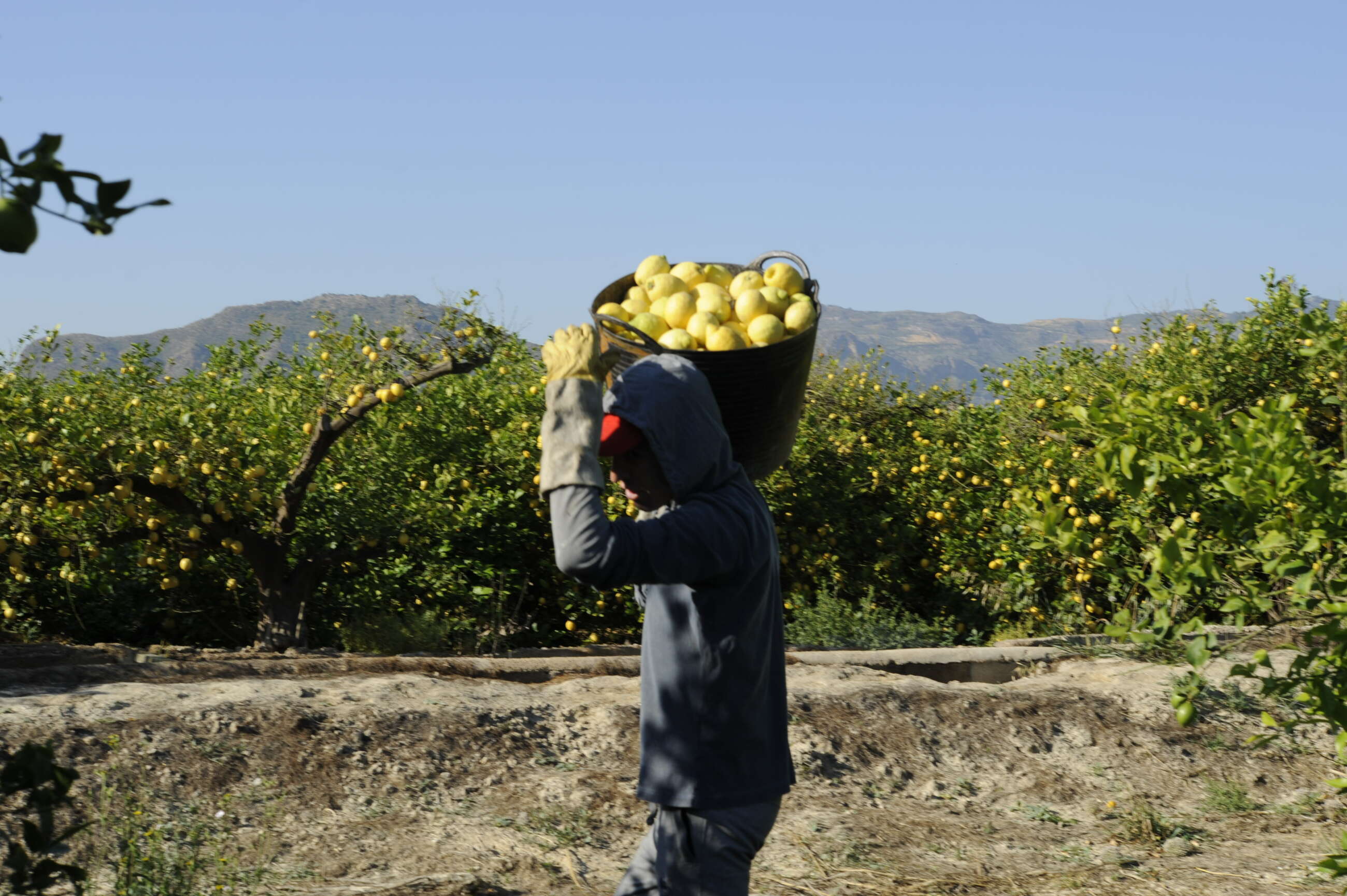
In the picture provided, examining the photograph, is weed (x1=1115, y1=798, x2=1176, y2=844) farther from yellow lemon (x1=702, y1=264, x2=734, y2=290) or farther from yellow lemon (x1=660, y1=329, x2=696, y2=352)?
yellow lemon (x1=660, y1=329, x2=696, y2=352)

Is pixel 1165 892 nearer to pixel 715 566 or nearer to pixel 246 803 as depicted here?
pixel 715 566

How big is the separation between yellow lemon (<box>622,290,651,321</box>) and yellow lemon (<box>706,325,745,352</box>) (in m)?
0.25

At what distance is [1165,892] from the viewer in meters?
3.87

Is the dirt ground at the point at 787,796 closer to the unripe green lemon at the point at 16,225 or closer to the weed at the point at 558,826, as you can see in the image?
the weed at the point at 558,826

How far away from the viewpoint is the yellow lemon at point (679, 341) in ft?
9.20

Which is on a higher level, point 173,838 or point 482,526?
point 482,526

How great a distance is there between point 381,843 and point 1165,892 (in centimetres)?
268

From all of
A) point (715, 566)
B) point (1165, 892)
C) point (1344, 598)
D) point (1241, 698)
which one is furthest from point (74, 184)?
point (1241, 698)

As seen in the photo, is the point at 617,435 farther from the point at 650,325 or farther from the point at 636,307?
the point at 636,307

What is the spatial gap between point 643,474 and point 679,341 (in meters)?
0.56

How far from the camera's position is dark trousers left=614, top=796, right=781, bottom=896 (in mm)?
2363

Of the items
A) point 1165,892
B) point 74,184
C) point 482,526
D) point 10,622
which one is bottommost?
point 1165,892

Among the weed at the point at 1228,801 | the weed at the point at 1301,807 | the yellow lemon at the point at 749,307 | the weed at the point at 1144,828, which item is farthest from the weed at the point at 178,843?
the weed at the point at 1301,807

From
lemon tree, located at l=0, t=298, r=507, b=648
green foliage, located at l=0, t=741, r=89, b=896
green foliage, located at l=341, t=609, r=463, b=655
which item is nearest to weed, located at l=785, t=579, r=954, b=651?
green foliage, located at l=341, t=609, r=463, b=655
